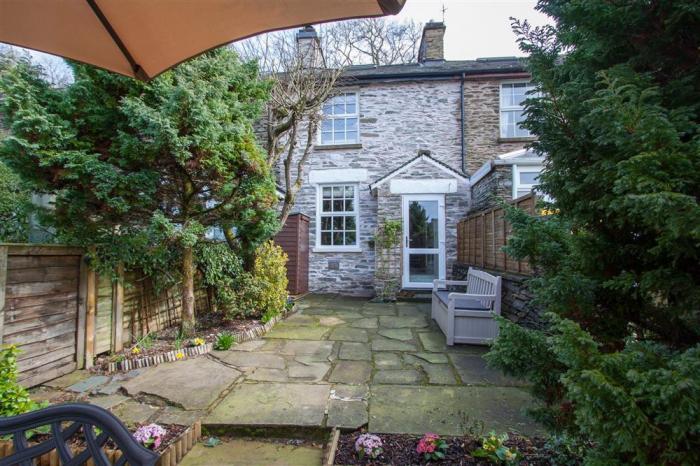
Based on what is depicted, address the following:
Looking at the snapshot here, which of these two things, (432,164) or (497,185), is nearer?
(497,185)

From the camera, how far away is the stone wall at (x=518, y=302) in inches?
145

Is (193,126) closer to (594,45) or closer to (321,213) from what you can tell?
(594,45)

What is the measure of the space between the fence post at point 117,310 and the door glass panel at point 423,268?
19.1ft

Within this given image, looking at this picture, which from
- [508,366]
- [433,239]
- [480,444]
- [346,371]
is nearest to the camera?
[508,366]

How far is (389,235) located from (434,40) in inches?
245

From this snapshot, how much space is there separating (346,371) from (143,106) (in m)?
3.27

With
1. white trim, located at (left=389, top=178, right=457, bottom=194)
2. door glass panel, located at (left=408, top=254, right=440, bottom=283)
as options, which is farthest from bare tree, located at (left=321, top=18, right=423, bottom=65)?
door glass panel, located at (left=408, top=254, right=440, bottom=283)

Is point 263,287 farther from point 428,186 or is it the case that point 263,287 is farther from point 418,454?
point 428,186

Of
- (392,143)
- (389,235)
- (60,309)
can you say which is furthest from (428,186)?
(60,309)

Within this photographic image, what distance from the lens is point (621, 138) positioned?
3.89 feet

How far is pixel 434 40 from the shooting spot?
9.71 m

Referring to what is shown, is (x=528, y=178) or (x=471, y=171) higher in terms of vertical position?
(x=471, y=171)

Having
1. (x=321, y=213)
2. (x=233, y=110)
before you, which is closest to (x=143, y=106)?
(x=233, y=110)

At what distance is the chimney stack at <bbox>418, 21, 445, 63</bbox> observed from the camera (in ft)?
31.6
